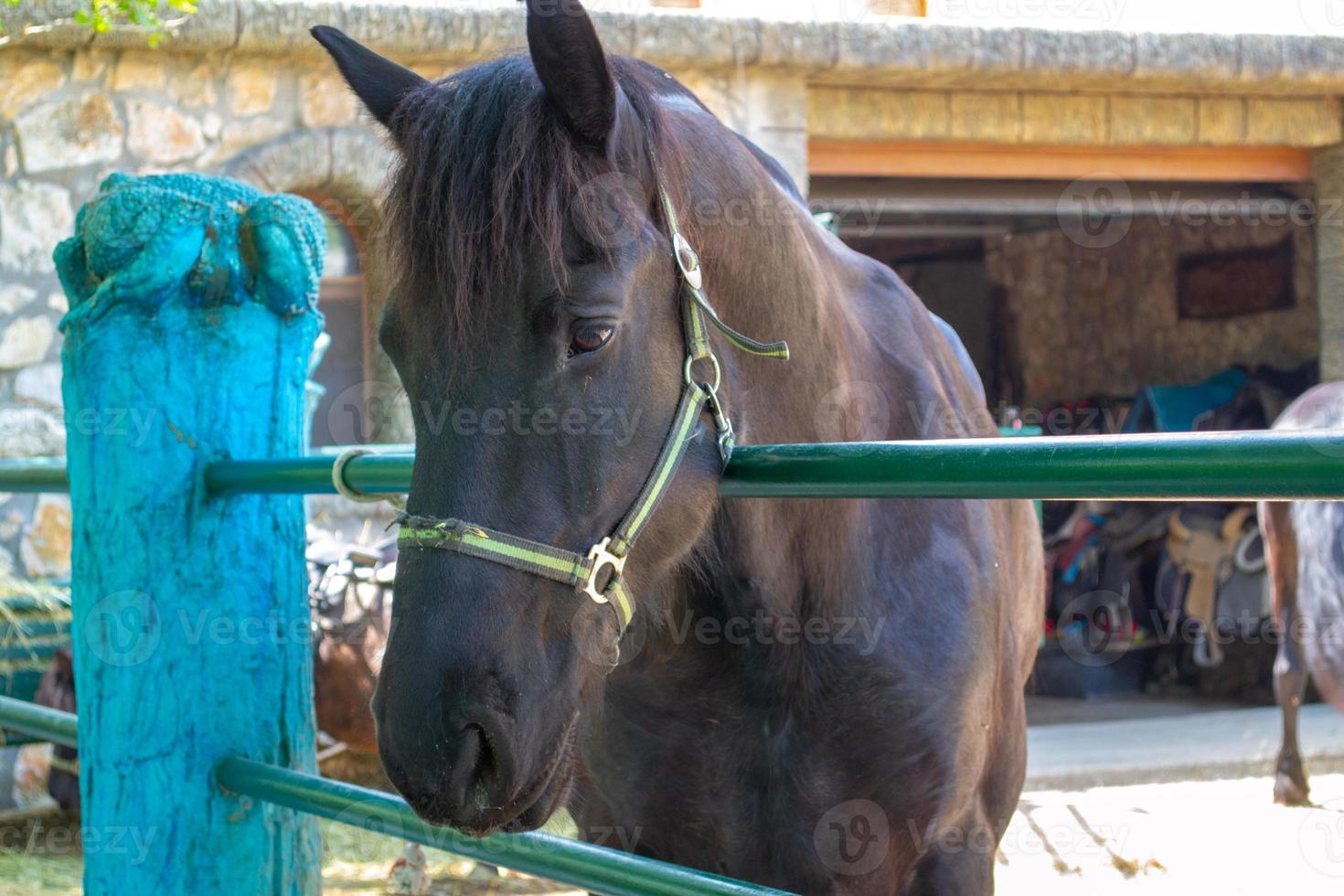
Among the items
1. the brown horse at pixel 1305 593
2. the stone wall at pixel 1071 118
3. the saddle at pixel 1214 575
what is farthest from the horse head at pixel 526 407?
the saddle at pixel 1214 575

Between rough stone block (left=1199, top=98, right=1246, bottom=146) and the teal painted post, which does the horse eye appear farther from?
rough stone block (left=1199, top=98, right=1246, bottom=146)

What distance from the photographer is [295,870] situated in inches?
75.8

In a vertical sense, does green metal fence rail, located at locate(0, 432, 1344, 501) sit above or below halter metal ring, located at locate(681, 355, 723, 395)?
below

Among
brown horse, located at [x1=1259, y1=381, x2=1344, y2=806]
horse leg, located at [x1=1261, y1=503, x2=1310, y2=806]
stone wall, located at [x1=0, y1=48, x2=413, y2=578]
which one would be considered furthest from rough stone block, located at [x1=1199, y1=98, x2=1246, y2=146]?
stone wall, located at [x1=0, y1=48, x2=413, y2=578]

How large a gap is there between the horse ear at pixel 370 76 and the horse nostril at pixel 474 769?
0.80 m

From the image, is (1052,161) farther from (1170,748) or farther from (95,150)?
(95,150)

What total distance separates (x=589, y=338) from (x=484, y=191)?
0.18 meters

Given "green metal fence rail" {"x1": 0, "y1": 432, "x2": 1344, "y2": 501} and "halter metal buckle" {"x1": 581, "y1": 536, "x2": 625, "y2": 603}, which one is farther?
"halter metal buckle" {"x1": 581, "y1": 536, "x2": 625, "y2": 603}

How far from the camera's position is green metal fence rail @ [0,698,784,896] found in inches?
49.8

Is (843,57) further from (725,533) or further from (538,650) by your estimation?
(538,650)

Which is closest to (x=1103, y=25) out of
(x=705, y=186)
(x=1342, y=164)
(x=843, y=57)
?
(x=843, y=57)

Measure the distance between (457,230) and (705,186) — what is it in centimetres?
44

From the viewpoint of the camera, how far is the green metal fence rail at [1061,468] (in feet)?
3.11

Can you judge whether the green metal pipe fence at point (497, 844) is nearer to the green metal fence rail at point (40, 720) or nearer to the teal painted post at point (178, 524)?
the teal painted post at point (178, 524)
